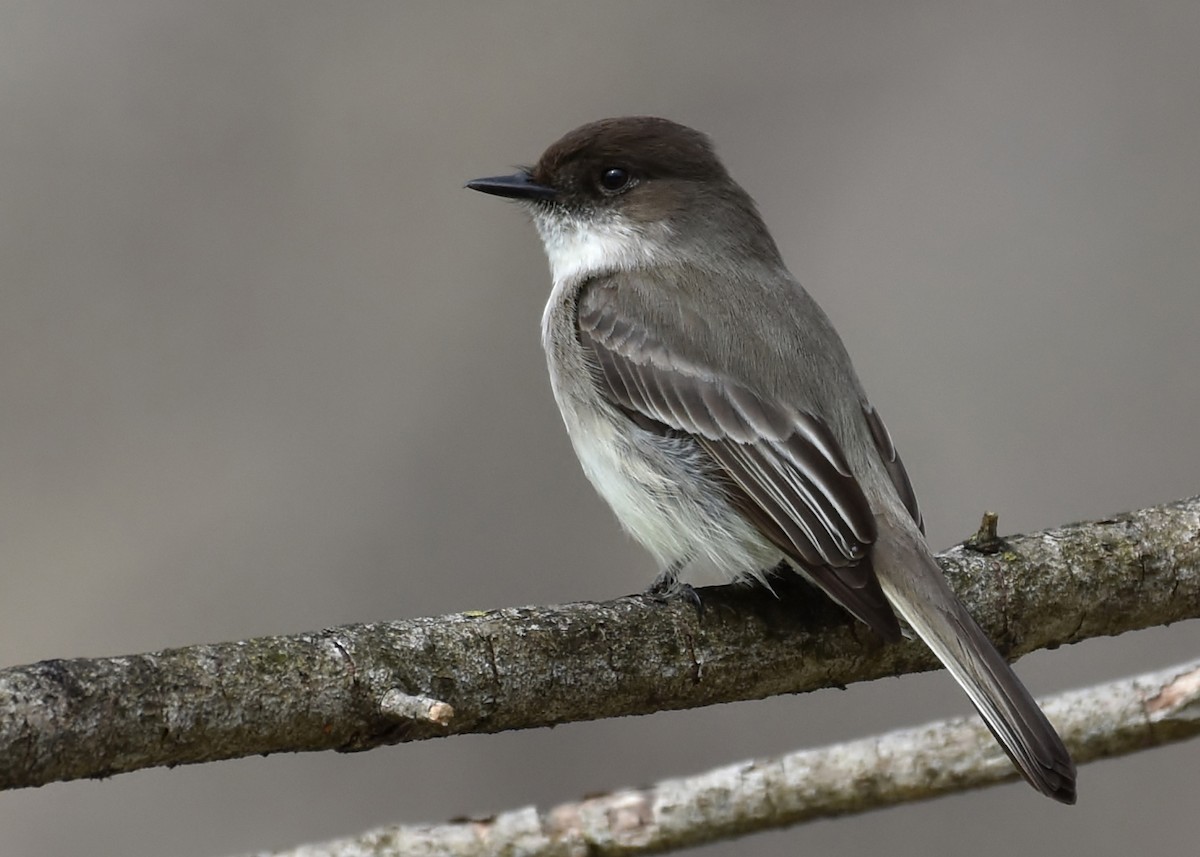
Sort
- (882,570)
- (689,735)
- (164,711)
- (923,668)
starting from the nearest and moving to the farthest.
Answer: (164,711)
(882,570)
(923,668)
(689,735)

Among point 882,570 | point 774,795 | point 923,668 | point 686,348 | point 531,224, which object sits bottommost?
point 774,795

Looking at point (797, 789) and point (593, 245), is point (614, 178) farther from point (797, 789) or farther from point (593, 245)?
point (797, 789)

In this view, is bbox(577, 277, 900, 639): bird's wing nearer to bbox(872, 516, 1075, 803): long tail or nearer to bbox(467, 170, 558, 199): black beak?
bbox(872, 516, 1075, 803): long tail

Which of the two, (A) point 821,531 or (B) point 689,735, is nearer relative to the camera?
(A) point 821,531

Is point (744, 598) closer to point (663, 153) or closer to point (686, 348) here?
point (686, 348)

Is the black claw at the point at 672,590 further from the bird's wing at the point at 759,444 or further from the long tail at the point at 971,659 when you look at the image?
the long tail at the point at 971,659

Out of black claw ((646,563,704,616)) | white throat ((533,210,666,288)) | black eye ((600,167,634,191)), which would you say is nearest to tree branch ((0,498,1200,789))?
black claw ((646,563,704,616))

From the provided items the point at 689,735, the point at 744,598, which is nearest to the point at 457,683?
the point at 744,598

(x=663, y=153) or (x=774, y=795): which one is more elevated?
(x=663, y=153)
